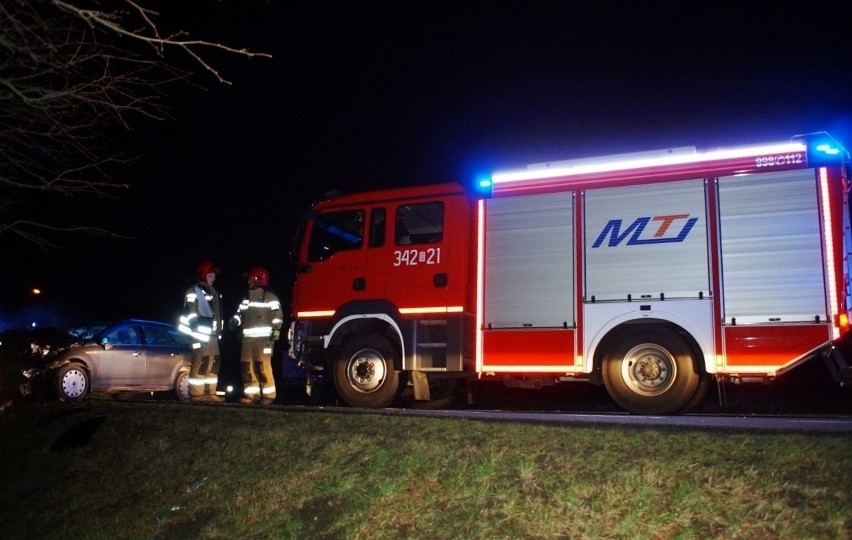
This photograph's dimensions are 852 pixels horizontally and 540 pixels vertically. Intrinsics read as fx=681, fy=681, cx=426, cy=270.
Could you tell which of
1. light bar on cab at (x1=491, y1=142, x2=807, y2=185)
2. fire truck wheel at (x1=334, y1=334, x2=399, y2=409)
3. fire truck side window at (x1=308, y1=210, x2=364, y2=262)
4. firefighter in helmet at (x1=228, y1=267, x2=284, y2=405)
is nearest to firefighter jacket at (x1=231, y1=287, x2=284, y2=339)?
firefighter in helmet at (x1=228, y1=267, x2=284, y2=405)

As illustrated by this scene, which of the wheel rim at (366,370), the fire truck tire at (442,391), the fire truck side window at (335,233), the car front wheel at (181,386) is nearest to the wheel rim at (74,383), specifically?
the car front wheel at (181,386)

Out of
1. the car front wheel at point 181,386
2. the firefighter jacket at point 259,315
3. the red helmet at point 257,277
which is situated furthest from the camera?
the car front wheel at point 181,386

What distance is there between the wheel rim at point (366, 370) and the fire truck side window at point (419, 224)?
1472 millimetres

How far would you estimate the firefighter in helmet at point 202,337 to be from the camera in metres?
9.38

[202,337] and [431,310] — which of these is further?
[202,337]

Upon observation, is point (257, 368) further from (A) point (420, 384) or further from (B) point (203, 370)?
(A) point (420, 384)

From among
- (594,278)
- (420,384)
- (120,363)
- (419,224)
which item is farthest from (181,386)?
(594,278)

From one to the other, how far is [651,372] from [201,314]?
598 centimetres

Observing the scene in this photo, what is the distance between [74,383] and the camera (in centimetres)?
1111

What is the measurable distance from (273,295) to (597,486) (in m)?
6.42

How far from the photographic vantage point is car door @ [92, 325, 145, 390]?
11.5 metres

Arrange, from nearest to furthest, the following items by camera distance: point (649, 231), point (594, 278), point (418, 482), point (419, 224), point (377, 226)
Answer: point (418, 482) < point (649, 231) < point (594, 278) < point (419, 224) < point (377, 226)

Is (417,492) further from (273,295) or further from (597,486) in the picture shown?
(273,295)

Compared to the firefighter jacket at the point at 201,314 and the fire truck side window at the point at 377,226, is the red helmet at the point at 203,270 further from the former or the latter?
the fire truck side window at the point at 377,226
